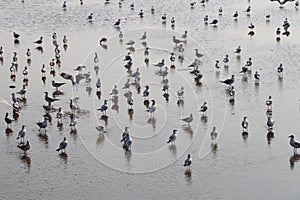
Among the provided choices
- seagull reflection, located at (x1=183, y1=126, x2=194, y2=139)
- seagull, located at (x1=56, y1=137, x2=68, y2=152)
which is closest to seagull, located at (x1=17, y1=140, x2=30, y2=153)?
seagull, located at (x1=56, y1=137, x2=68, y2=152)

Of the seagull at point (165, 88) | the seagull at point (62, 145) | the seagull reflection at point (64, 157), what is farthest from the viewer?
the seagull at point (165, 88)

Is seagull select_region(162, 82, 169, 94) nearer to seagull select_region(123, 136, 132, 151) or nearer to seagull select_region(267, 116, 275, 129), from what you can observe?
seagull select_region(267, 116, 275, 129)

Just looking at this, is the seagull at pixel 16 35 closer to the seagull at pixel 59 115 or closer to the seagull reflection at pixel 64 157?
the seagull at pixel 59 115

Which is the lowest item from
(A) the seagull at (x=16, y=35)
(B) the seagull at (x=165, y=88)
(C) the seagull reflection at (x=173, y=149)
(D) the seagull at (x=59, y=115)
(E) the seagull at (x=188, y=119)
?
(C) the seagull reflection at (x=173, y=149)

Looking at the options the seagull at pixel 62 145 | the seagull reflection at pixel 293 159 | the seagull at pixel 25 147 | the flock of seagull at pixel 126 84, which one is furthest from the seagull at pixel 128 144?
the seagull reflection at pixel 293 159

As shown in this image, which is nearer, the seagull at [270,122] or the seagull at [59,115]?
the seagull at [270,122]

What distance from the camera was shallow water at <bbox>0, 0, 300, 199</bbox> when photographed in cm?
2311

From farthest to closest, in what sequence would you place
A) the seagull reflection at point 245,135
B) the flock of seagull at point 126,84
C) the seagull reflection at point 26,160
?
the seagull reflection at point 245,135, the flock of seagull at point 126,84, the seagull reflection at point 26,160

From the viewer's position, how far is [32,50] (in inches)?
1661

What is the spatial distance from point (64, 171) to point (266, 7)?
37.9 meters

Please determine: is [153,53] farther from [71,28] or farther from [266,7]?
[266,7]

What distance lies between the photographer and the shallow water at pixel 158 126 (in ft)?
75.8

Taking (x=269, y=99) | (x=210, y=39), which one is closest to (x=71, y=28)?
(x=210, y=39)

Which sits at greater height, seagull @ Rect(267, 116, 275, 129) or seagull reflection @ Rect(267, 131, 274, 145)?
seagull @ Rect(267, 116, 275, 129)
